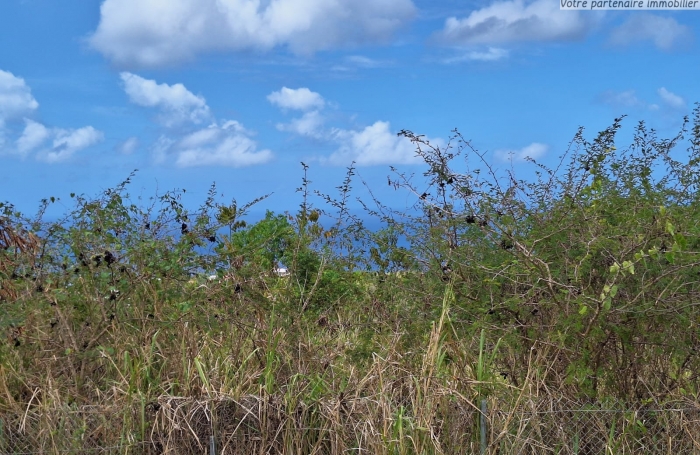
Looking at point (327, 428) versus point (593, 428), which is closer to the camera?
point (327, 428)

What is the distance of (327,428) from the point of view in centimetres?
500

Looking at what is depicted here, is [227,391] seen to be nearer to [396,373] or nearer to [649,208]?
[396,373]

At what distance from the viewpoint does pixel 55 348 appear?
5.69m

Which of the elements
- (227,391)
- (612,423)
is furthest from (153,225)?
(612,423)

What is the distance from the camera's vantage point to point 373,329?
6.09 meters

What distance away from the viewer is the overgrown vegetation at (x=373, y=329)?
Result: 497 centimetres

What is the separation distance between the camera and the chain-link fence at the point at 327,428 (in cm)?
490

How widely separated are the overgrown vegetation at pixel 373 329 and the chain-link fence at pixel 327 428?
15mm

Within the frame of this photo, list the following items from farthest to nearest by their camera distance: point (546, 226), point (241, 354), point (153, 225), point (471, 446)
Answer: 1. point (153, 225)
2. point (241, 354)
3. point (546, 226)
4. point (471, 446)

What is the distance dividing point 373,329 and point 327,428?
1.22m

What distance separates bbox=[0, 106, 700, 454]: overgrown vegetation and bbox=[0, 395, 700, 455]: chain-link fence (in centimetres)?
1

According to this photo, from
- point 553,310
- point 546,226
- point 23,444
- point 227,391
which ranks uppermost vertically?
point 546,226

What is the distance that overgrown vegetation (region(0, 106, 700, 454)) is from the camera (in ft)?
16.3

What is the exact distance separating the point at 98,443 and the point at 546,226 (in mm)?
3082
